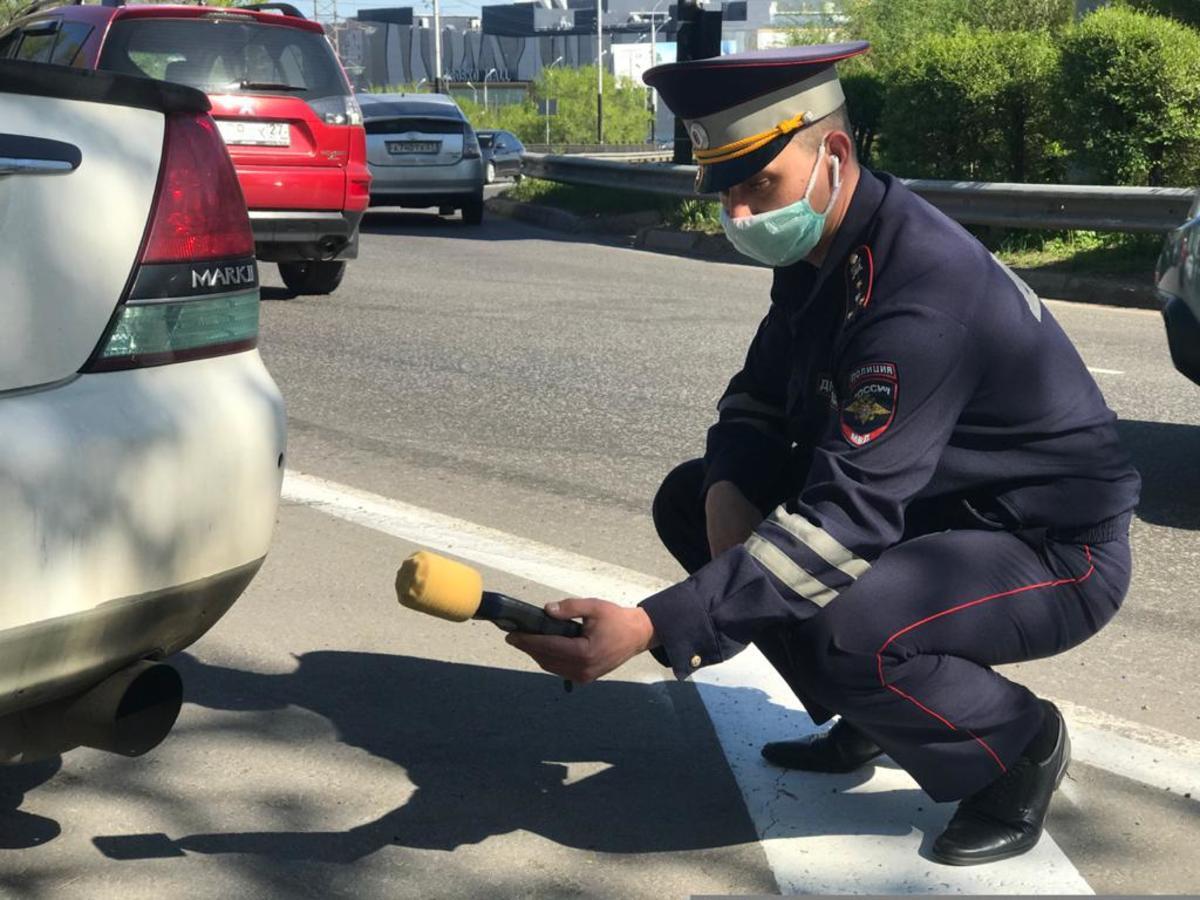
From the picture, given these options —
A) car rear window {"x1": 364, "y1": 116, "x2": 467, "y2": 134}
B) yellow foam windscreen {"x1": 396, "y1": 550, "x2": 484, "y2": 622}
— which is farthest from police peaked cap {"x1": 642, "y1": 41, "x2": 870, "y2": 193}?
car rear window {"x1": 364, "y1": 116, "x2": 467, "y2": 134}

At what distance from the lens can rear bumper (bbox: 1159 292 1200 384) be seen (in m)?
5.70

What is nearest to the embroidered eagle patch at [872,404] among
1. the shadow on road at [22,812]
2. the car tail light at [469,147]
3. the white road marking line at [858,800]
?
the white road marking line at [858,800]

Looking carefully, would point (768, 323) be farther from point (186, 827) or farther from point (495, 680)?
point (186, 827)

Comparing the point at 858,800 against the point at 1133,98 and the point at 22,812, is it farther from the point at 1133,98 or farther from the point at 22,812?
the point at 1133,98

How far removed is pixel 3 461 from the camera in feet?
8.02

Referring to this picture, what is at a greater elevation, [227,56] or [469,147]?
[227,56]

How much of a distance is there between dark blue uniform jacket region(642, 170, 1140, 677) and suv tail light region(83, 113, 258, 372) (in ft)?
3.06

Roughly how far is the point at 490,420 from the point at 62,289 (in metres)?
4.39

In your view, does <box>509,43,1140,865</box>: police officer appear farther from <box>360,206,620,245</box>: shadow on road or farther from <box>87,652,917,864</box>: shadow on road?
<box>360,206,620,245</box>: shadow on road

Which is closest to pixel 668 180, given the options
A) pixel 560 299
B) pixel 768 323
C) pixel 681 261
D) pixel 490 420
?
pixel 681 261

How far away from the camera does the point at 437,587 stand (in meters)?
2.34

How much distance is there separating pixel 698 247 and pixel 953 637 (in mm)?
13410

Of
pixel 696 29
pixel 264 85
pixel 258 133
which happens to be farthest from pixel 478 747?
pixel 696 29

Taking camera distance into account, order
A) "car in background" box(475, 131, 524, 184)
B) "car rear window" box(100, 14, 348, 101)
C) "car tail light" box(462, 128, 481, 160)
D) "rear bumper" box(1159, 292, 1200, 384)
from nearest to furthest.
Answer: "rear bumper" box(1159, 292, 1200, 384) → "car rear window" box(100, 14, 348, 101) → "car tail light" box(462, 128, 481, 160) → "car in background" box(475, 131, 524, 184)
